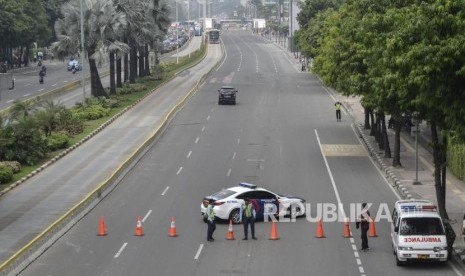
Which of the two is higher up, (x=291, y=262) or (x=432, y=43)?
(x=432, y=43)

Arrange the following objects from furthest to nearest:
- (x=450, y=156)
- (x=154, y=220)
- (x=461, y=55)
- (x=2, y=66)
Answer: (x=2, y=66) → (x=450, y=156) → (x=154, y=220) → (x=461, y=55)

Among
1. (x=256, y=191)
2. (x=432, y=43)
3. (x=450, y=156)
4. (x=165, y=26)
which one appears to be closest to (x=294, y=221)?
(x=256, y=191)

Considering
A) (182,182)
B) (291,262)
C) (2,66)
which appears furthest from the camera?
(2,66)

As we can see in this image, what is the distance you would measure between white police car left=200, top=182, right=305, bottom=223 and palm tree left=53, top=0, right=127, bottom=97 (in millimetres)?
46538

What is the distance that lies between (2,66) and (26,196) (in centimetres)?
8584

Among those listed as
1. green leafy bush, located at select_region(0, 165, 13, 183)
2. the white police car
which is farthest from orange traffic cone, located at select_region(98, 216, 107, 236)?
green leafy bush, located at select_region(0, 165, 13, 183)

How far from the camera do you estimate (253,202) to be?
38.9m

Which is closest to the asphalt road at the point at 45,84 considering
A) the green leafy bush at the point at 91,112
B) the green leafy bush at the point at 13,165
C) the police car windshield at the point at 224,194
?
the green leafy bush at the point at 91,112

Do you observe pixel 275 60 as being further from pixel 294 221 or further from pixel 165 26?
pixel 294 221

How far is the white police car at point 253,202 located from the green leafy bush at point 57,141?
66.4ft

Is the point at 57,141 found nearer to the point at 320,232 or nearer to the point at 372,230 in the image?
the point at 320,232

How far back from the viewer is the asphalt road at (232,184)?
32.0 metres

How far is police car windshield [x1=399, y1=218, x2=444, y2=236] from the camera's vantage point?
104 ft

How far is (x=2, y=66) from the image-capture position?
12731 centimetres
